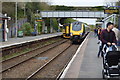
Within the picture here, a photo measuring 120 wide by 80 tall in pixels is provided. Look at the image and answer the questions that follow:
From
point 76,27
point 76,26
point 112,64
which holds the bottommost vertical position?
point 112,64

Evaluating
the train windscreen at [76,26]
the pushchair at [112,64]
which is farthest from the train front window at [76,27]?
the pushchair at [112,64]

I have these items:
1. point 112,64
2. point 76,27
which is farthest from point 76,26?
point 112,64

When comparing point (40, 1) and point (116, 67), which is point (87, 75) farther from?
point (40, 1)

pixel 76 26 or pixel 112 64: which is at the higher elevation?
pixel 76 26

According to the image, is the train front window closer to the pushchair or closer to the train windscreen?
the train windscreen

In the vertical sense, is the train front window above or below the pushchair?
above

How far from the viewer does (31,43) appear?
2833 centimetres

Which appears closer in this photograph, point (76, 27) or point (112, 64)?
point (112, 64)

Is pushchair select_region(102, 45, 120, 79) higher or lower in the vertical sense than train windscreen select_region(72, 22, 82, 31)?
lower

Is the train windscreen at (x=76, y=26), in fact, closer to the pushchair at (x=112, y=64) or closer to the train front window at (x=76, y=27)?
the train front window at (x=76, y=27)

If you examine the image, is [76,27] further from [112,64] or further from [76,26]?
[112,64]

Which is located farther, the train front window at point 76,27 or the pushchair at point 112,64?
the train front window at point 76,27

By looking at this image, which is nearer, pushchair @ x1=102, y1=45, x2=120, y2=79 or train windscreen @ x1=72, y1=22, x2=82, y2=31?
pushchair @ x1=102, y1=45, x2=120, y2=79

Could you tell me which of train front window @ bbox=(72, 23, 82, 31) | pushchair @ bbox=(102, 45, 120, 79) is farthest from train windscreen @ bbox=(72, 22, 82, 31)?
pushchair @ bbox=(102, 45, 120, 79)
